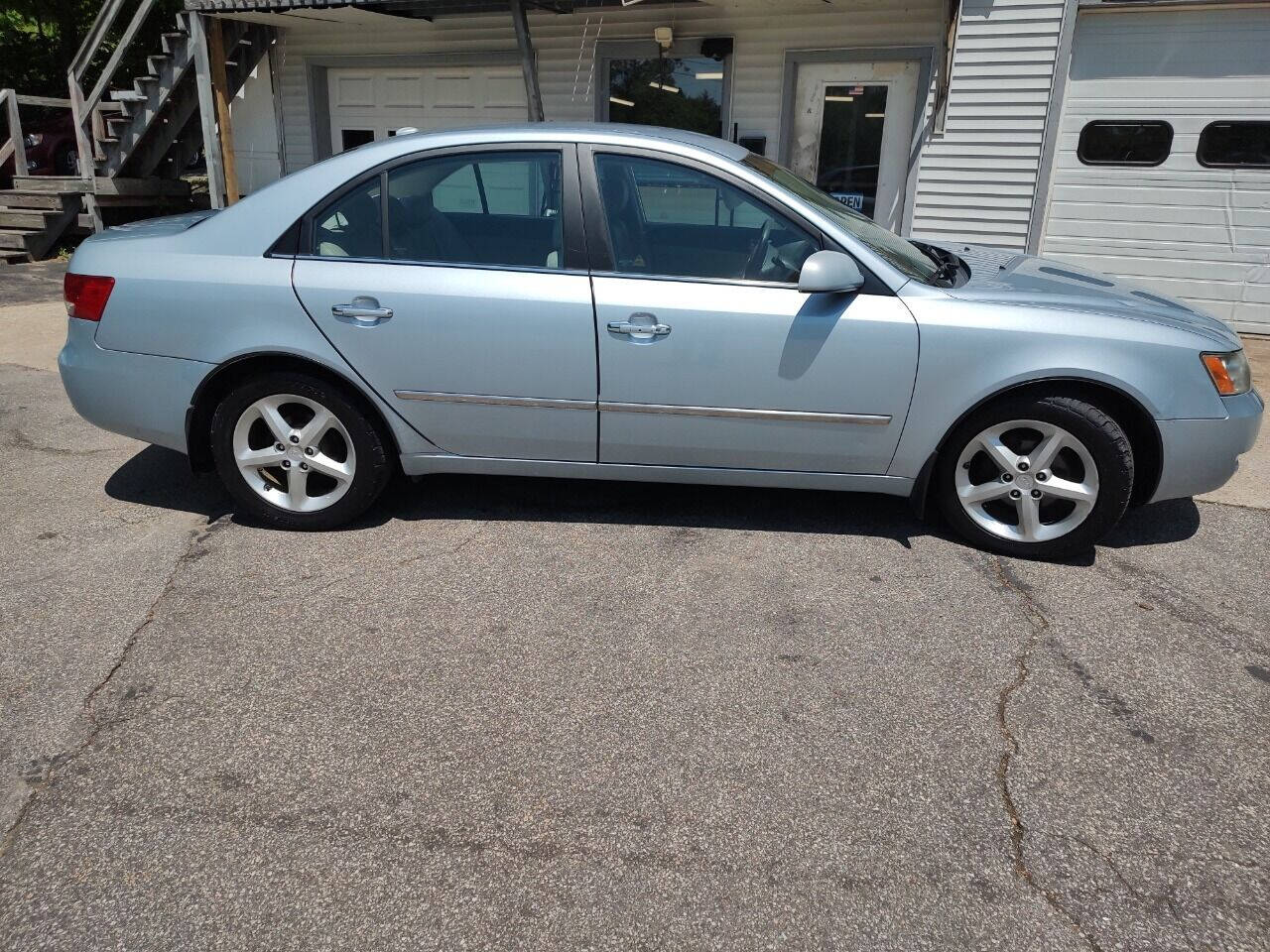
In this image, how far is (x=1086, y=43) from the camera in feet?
25.3

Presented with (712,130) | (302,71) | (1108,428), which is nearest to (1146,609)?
(1108,428)

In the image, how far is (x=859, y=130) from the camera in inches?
344

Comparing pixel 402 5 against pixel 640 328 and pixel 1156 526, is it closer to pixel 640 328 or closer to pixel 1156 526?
pixel 640 328

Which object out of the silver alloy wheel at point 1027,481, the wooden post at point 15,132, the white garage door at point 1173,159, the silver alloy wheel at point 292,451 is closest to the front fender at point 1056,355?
the silver alloy wheel at point 1027,481

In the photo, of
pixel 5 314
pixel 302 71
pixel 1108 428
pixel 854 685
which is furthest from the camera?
pixel 302 71

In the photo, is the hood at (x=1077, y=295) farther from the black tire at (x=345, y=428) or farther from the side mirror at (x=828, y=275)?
the black tire at (x=345, y=428)

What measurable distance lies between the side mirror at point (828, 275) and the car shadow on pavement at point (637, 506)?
1.11 metres

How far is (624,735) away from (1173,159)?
24.8 ft

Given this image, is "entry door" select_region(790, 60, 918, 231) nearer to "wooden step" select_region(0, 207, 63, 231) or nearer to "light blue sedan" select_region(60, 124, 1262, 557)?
"light blue sedan" select_region(60, 124, 1262, 557)

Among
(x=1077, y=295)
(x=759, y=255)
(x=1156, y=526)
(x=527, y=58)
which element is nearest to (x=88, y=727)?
(x=759, y=255)

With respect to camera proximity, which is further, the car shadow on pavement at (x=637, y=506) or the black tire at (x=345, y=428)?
the car shadow on pavement at (x=637, y=506)

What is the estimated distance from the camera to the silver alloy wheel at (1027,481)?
3.62 m

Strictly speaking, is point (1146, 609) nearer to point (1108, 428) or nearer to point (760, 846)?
point (1108, 428)

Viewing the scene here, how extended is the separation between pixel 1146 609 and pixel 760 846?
1.99m
